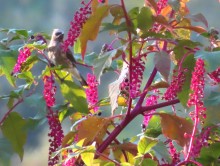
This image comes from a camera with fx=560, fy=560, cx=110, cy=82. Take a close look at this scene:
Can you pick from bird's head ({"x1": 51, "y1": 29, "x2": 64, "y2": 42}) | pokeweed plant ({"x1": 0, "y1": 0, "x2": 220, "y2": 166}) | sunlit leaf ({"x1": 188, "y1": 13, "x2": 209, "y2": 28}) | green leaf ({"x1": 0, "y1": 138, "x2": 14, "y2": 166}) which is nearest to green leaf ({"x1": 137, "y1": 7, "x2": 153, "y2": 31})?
pokeweed plant ({"x1": 0, "y1": 0, "x2": 220, "y2": 166})

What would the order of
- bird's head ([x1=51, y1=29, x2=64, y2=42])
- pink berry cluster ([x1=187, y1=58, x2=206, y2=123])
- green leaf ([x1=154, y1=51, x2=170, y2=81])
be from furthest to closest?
1. bird's head ([x1=51, y1=29, x2=64, y2=42])
2. green leaf ([x1=154, y1=51, x2=170, y2=81])
3. pink berry cluster ([x1=187, y1=58, x2=206, y2=123])

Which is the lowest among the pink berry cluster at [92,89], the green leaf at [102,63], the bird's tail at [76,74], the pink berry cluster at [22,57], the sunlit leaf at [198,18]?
the pink berry cluster at [92,89]

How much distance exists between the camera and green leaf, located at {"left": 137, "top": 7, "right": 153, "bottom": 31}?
799 millimetres

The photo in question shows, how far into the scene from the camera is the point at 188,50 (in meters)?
0.84

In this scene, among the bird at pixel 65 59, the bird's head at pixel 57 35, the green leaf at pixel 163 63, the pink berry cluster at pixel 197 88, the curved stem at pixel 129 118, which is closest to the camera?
the pink berry cluster at pixel 197 88

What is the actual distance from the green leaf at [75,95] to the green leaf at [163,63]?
7.5 inches

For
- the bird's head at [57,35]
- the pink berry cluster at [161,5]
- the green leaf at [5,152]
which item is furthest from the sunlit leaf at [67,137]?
the bird's head at [57,35]

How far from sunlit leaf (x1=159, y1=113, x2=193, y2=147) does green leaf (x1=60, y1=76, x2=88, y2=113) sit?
5.6 inches

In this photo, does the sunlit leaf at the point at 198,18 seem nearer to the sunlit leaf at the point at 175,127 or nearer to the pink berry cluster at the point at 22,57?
the sunlit leaf at the point at 175,127

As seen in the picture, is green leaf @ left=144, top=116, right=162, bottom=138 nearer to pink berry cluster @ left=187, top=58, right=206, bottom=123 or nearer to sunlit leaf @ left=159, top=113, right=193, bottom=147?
sunlit leaf @ left=159, top=113, right=193, bottom=147

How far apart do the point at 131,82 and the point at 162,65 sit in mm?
49

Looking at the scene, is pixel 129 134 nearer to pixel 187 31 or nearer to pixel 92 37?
pixel 187 31

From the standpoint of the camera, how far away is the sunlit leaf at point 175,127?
2.74ft

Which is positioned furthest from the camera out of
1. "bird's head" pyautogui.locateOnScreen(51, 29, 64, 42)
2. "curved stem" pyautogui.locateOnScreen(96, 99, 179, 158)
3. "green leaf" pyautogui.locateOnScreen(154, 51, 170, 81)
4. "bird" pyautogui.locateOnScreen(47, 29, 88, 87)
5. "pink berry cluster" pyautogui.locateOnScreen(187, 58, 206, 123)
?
"bird's head" pyautogui.locateOnScreen(51, 29, 64, 42)
